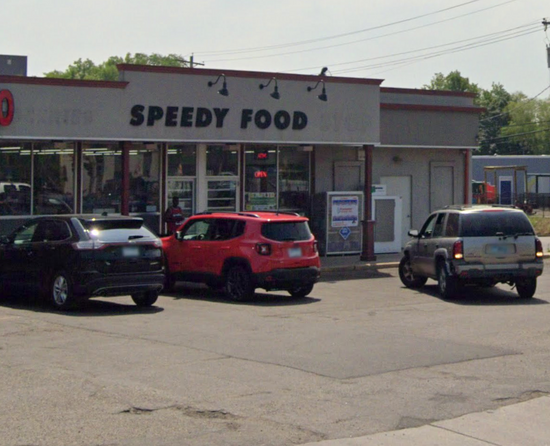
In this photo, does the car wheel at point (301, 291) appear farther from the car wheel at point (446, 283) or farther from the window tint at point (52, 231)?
the window tint at point (52, 231)

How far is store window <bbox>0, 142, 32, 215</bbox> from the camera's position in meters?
22.0

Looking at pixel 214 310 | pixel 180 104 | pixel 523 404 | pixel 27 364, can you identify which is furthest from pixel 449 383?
pixel 180 104

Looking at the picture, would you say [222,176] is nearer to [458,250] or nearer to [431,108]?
[431,108]

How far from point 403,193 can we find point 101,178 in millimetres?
9921

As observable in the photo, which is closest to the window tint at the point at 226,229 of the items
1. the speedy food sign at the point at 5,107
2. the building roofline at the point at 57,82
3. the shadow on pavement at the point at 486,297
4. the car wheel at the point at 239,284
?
the car wheel at the point at 239,284

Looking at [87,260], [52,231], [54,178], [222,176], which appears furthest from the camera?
[222,176]

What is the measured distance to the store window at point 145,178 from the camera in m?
24.3

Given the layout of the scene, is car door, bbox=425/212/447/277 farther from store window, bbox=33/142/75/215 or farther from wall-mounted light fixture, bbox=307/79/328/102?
store window, bbox=33/142/75/215

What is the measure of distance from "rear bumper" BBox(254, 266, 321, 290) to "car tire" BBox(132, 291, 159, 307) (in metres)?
1.90

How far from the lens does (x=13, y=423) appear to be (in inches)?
296

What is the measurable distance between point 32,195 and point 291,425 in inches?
639

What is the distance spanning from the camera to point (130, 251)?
49.5 feet

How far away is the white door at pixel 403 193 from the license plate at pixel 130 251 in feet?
47.5

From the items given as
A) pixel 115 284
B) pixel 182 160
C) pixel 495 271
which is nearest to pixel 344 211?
pixel 182 160
